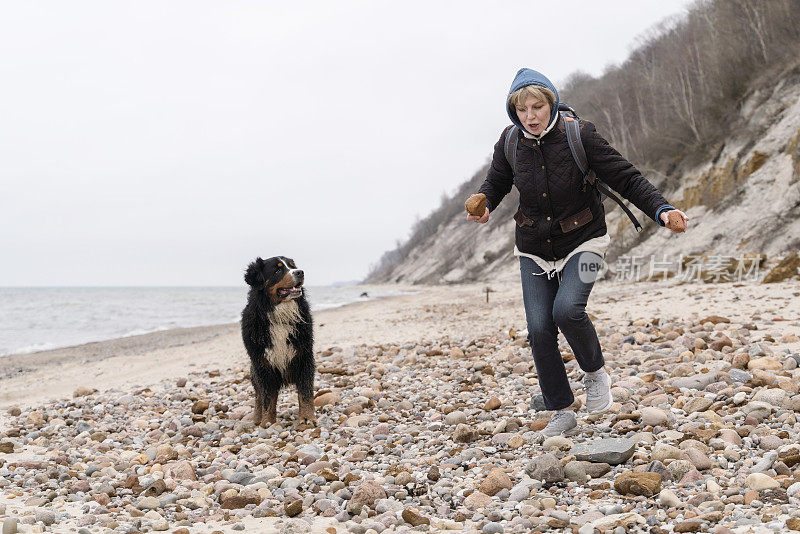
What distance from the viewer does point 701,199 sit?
2288 cm

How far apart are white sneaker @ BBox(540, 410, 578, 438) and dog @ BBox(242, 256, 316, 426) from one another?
97.3 inches

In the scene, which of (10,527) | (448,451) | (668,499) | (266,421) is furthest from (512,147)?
(10,527)

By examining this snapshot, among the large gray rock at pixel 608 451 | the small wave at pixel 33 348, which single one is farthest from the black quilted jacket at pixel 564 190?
the small wave at pixel 33 348

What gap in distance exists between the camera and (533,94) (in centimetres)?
371

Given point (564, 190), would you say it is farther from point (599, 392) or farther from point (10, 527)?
point (10, 527)

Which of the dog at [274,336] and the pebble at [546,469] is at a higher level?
the dog at [274,336]

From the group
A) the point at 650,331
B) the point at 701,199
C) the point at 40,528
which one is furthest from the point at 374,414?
the point at 701,199

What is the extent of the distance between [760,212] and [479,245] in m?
41.5

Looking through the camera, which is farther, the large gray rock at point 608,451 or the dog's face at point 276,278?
the dog's face at point 276,278

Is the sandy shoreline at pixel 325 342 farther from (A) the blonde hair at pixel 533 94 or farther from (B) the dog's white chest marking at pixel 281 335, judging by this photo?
(A) the blonde hair at pixel 533 94

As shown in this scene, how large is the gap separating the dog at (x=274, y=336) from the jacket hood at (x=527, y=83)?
110 inches

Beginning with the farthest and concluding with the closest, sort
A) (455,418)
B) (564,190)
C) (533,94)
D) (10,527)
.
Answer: (455,418) → (564,190) → (533,94) → (10,527)

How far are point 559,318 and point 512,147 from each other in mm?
1268

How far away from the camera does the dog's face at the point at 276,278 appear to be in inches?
222
